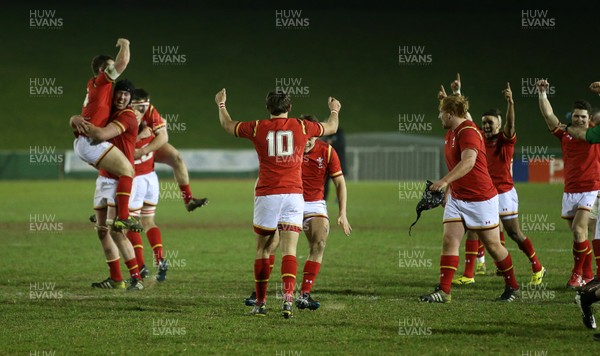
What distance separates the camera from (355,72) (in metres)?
49.8

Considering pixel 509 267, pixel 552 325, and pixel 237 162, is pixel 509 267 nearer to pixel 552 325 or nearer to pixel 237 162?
pixel 552 325

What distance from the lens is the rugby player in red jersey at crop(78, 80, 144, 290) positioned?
1009cm

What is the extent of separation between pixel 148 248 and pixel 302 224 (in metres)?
7.96

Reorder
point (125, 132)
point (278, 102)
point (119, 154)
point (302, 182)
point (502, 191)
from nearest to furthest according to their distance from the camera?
point (278, 102) → point (302, 182) → point (119, 154) → point (125, 132) → point (502, 191)

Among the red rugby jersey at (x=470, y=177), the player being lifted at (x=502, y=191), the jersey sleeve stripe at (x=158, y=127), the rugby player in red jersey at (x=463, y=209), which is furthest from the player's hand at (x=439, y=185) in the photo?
the jersey sleeve stripe at (x=158, y=127)

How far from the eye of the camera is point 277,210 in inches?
332

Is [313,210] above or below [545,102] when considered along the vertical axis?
below

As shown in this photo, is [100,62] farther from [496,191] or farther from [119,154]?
[496,191]

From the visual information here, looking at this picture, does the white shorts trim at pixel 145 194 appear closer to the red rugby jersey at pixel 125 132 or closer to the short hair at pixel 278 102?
the red rugby jersey at pixel 125 132

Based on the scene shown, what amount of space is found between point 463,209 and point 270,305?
2.32 m

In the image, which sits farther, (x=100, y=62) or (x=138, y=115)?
(x=138, y=115)

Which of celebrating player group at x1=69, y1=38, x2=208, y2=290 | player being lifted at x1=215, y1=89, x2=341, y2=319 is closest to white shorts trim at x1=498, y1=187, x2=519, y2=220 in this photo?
player being lifted at x1=215, y1=89, x2=341, y2=319

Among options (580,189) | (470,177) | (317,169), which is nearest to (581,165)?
(580,189)

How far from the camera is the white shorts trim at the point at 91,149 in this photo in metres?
10.1
